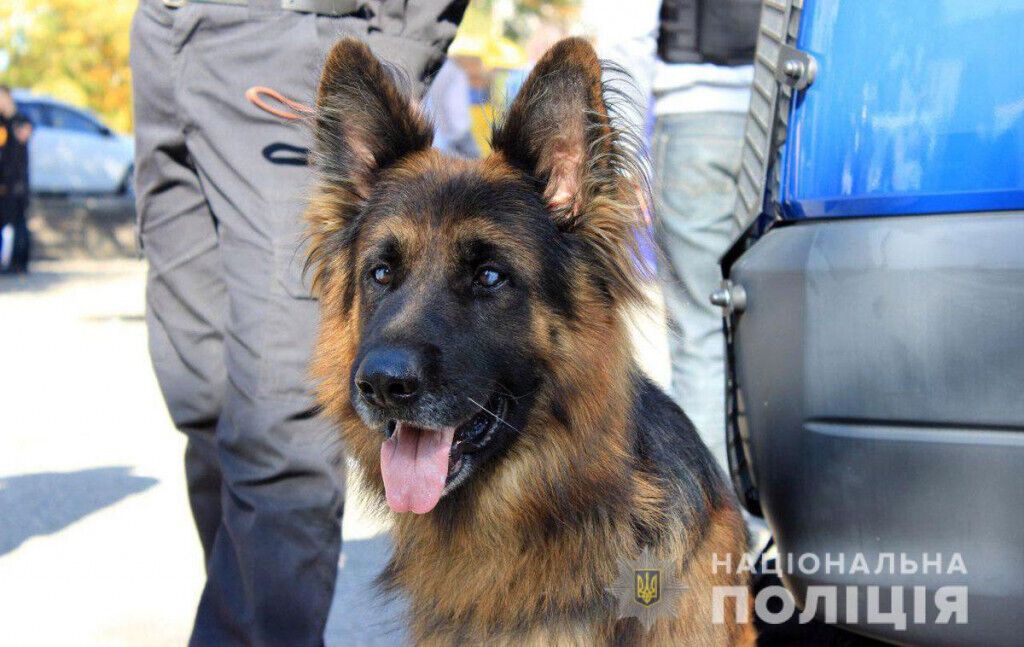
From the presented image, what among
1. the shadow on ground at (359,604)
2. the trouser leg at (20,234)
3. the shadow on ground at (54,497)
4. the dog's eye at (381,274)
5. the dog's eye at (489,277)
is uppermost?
the dog's eye at (489,277)

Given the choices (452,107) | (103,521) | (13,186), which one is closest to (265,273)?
(103,521)

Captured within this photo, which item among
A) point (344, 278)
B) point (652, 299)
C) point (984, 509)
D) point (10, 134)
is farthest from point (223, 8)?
point (10, 134)

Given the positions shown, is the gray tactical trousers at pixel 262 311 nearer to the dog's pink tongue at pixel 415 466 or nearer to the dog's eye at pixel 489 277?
the dog's pink tongue at pixel 415 466

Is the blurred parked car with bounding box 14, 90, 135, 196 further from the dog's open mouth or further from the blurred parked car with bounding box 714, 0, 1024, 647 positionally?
the blurred parked car with bounding box 714, 0, 1024, 647

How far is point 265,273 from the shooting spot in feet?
10.7

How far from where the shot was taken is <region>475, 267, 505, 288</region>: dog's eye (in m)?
3.05

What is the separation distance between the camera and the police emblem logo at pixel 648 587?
283 cm

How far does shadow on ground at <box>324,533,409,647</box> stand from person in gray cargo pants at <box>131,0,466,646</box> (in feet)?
1.00

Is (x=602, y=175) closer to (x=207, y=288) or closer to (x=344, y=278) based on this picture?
(x=344, y=278)

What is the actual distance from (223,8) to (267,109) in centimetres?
33

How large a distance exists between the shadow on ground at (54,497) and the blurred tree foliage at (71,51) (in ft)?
93.1

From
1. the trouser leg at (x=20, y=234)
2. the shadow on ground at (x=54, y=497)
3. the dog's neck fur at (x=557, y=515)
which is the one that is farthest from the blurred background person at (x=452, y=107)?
the dog's neck fur at (x=557, y=515)

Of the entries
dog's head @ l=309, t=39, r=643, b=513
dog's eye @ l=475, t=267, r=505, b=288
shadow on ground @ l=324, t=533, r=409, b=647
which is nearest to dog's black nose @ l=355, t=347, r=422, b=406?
dog's head @ l=309, t=39, r=643, b=513

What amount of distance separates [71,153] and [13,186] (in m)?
6.50
